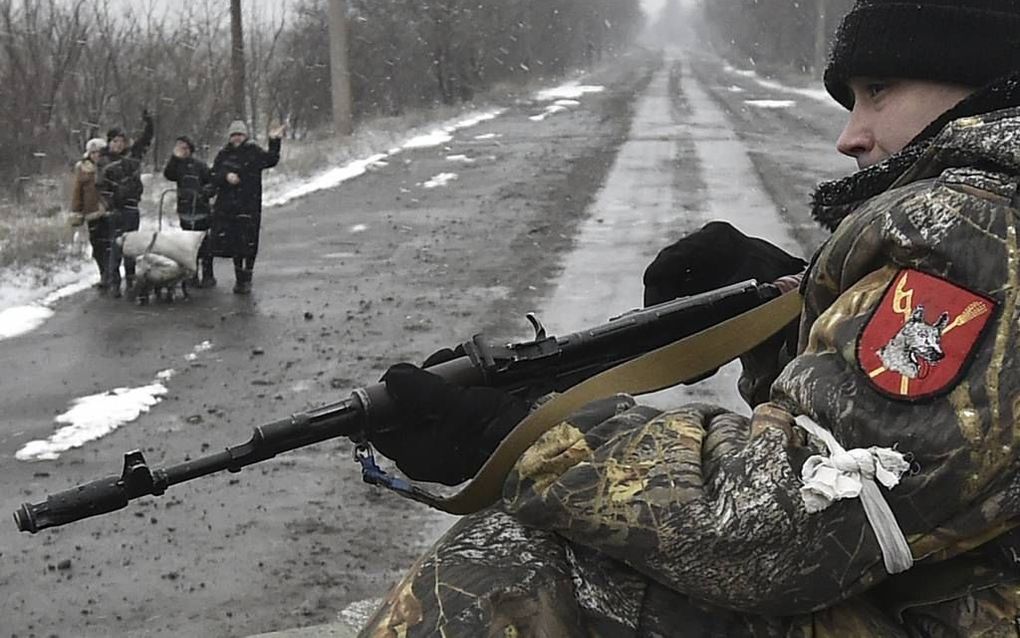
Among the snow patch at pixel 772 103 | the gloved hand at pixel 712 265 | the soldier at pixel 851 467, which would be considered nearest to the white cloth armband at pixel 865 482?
the soldier at pixel 851 467

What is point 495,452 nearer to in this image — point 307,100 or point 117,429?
point 117,429

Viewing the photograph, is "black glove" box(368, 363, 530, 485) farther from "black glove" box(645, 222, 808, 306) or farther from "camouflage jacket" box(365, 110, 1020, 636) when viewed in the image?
"black glove" box(645, 222, 808, 306)

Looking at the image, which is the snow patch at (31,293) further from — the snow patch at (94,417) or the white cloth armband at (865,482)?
the white cloth armband at (865,482)

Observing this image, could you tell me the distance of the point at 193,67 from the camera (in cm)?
2178

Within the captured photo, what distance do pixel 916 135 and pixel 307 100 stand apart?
2608cm

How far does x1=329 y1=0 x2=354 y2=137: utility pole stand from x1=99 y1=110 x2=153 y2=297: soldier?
13.4 metres

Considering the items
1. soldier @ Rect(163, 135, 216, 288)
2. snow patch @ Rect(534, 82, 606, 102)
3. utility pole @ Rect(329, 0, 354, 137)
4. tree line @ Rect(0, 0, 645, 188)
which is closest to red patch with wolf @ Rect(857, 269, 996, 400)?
soldier @ Rect(163, 135, 216, 288)

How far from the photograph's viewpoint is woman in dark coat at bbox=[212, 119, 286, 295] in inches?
429

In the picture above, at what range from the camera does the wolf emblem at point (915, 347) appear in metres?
1.24

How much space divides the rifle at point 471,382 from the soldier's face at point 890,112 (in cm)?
46

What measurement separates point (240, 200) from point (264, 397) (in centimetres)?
398

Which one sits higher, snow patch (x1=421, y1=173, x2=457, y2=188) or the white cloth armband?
the white cloth armband

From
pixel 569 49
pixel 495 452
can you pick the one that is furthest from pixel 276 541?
pixel 569 49

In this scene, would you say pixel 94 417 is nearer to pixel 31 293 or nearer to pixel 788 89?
pixel 31 293
